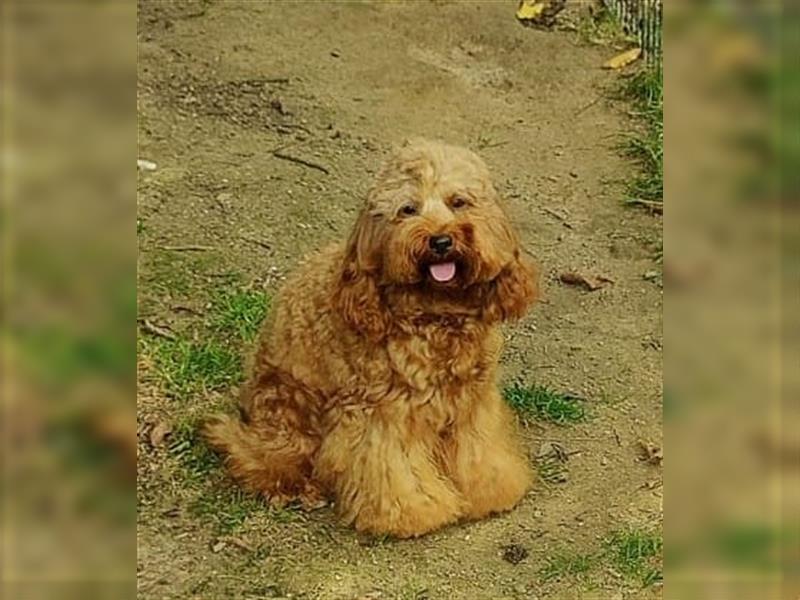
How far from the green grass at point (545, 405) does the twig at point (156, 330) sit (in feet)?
4.93

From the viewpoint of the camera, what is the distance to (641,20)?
848cm

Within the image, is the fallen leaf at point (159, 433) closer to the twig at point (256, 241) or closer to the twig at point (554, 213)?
the twig at point (256, 241)

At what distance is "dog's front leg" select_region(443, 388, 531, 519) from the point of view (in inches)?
187

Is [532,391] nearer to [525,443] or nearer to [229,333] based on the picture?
[525,443]

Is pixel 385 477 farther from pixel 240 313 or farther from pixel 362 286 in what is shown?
pixel 240 313

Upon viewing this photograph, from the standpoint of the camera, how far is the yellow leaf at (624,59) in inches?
325

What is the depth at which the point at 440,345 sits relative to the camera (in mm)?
4469

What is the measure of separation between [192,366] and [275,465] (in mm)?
908

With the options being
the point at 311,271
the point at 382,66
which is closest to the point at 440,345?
the point at 311,271

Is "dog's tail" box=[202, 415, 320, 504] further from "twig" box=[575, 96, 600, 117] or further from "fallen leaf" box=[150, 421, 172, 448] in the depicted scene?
"twig" box=[575, 96, 600, 117]
